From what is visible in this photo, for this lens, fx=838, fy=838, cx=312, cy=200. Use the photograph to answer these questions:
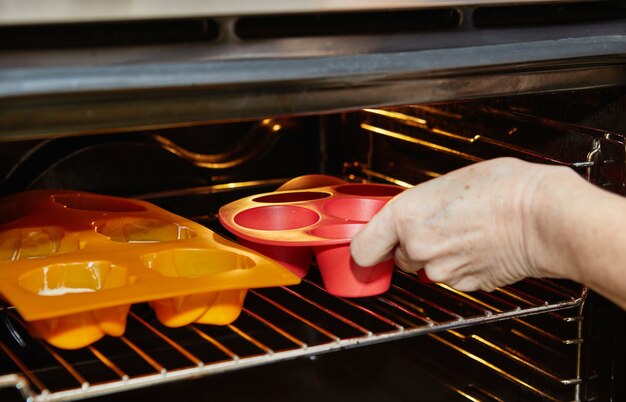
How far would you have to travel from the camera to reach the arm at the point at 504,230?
884 millimetres

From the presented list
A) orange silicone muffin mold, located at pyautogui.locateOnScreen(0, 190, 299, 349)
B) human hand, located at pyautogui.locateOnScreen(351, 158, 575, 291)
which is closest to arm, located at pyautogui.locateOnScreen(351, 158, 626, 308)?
human hand, located at pyautogui.locateOnScreen(351, 158, 575, 291)

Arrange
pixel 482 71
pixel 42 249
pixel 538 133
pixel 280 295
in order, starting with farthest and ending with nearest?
pixel 280 295 < pixel 538 133 < pixel 42 249 < pixel 482 71

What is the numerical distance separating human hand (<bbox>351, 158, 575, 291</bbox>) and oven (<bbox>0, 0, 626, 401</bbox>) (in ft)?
0.24

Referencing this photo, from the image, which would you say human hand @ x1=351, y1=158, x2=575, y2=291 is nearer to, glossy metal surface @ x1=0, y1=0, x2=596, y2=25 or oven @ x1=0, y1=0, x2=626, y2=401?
oven @ x1=0, y1=0, x2=626, y2=401

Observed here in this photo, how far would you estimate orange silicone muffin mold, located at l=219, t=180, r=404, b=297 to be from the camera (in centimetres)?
108

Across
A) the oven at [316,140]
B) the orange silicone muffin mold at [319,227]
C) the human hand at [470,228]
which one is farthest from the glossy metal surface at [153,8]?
the orange silicone muffin mold at [319,227]

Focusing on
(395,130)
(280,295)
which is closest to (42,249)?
(280,295)

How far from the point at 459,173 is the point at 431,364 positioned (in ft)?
1.63

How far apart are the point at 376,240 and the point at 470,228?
0.11m

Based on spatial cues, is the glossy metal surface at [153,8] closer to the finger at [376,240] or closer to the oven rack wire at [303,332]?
the finger at [376,240]

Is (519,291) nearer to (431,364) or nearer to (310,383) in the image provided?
(431,364)

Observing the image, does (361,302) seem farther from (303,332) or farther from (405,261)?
(405,261)

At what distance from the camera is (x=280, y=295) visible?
1.34 m

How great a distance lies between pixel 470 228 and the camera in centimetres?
98
